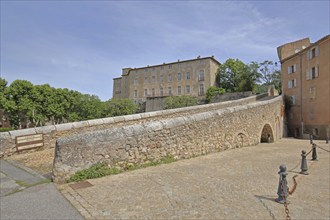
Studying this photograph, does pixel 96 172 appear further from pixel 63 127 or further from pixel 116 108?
pixel 116 108

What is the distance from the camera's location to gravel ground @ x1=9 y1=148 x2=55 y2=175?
6218 millimetres

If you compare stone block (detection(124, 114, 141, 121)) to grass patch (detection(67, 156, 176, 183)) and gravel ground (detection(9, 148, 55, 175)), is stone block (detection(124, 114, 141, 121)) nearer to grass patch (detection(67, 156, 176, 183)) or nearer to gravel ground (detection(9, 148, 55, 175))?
gravel ground (detection(9, 148, 55, 175))

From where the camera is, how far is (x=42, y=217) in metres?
3.36

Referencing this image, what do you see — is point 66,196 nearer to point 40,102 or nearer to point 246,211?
point 246,211

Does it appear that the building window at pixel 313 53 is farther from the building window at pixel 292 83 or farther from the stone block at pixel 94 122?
the stone block at pixel 94 122

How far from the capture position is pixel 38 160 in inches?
282

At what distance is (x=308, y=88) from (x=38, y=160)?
31.1 m

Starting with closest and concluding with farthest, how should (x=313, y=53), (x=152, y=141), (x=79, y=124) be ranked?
(x=152, y=141), (x=79, y=124), (x=313, y=53)

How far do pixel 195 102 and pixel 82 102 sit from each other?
20.7 m

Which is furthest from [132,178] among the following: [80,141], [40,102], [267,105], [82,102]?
[82,102]

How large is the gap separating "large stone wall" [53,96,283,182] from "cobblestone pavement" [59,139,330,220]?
50 cm

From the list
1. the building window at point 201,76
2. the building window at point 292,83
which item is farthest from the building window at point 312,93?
the building window at point 201,76

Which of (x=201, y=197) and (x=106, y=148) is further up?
(x=106, y=148)

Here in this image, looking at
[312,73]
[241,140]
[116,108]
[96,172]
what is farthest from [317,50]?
[116,108]
